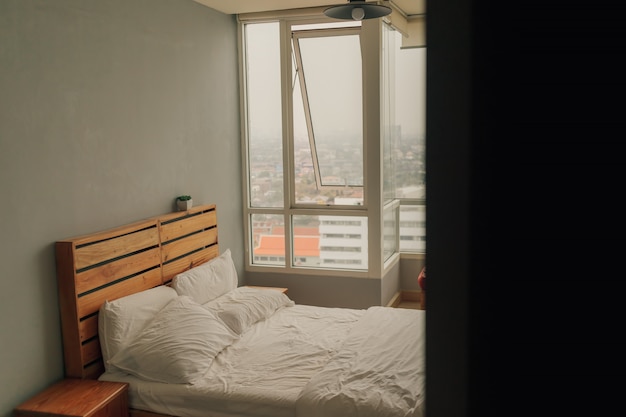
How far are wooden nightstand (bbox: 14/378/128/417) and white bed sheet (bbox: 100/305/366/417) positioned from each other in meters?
0.11

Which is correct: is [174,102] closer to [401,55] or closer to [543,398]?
[401,55]

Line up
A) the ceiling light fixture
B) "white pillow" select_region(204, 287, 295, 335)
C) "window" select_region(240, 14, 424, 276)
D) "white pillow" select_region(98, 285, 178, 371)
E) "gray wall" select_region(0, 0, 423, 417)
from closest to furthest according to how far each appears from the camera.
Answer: "gray wall" select_region(0, 0, 423, 417) < "white pillow" select_region(98, 285, 178, 371) < the ceiling light fixture < "white pillow" select_region(204, 287, 295, 335) < "window" select_region(240, 14, 424, 276)

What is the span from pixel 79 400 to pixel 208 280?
144 cm

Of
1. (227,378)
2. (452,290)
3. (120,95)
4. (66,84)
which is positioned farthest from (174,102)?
(452,290)

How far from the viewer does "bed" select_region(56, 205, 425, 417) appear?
9.12 feet

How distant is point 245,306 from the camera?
12.8 feet

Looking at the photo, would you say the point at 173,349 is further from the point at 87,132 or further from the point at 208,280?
the point at 87,132

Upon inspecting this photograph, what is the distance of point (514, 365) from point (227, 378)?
111 inches

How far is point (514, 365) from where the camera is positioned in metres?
0.38

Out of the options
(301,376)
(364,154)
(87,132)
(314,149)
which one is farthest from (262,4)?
(301,376)

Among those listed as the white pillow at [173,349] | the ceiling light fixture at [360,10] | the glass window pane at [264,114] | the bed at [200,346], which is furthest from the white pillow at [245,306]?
the ceiling light fixture at [360,10]

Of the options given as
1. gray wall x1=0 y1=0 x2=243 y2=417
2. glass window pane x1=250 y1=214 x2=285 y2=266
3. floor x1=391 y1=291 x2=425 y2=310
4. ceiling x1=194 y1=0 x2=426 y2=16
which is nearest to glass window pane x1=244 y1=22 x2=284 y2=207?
glass window pane x1=250 y1=214 x2=285 y2=266

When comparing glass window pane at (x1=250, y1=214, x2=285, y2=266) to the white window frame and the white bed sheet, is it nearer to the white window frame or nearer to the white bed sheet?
the white window frame

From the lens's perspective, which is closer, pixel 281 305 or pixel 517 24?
pixel 517 24
